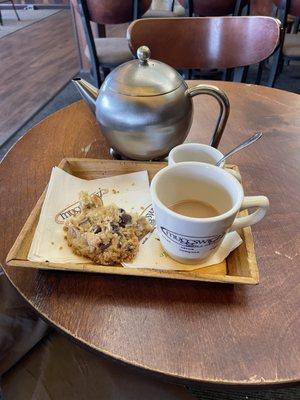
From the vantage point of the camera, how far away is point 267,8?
2693mm

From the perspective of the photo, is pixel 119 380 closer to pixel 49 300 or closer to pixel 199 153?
pixel 49 300

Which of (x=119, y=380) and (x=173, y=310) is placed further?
(x=119, y=380)

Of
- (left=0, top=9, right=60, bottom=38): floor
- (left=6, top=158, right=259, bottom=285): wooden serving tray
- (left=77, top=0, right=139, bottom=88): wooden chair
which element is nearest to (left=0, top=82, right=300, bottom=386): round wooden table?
(left=6, top=158, right=259, bottom=285): wooden serving tray

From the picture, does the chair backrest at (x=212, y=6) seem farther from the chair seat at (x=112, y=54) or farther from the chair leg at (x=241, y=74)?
the chair leg at (x=241, y=74)

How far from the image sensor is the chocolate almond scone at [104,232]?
41 centimetres

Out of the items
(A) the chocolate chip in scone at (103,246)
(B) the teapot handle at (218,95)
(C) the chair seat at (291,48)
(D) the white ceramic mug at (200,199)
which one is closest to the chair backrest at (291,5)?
(C) the chair seat at (291,48)

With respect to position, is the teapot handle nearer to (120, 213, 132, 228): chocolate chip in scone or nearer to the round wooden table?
the round wooden table

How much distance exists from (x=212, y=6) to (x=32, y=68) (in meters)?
2.09

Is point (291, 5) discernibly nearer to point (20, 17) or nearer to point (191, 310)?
point (191, 310)

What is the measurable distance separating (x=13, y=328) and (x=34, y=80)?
288 cm

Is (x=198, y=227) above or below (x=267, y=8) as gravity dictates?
above

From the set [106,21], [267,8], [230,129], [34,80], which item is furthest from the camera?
[34,80]

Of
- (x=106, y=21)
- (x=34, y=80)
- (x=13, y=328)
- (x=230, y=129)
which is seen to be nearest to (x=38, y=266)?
(x=13, y=328)

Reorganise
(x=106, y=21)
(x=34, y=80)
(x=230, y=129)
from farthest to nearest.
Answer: (x=34, y=80) < (x=106, y=21) < (x=230, y=129)
